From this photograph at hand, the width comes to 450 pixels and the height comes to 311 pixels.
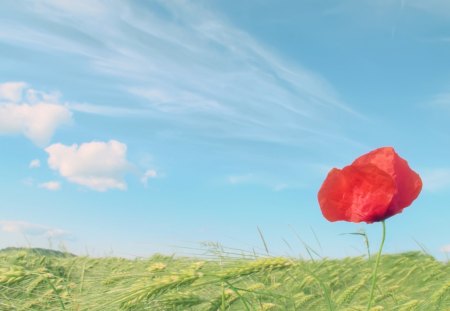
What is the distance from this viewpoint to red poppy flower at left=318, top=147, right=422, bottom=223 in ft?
6.61

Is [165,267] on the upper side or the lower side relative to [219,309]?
upper

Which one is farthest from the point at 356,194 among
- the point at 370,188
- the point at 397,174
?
the point at 397,174

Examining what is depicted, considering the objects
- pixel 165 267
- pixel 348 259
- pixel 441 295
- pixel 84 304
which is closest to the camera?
pixel 84 304

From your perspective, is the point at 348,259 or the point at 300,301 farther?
the point at 348,259

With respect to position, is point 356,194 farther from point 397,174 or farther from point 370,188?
point 397,174

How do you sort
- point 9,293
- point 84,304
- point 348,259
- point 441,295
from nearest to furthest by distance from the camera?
point 84,304
point 441,295
point 9,293
point 348,259

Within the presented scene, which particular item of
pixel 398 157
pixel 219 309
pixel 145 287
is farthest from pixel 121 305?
pixel 398 157

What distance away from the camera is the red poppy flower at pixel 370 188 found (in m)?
2.02

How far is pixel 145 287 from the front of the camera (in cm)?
235

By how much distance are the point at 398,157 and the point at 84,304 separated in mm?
1444

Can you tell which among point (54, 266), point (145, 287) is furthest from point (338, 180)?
point (54, 266)

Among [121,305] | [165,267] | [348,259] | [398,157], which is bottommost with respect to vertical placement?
[121,305]

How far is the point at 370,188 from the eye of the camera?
2.03 meters

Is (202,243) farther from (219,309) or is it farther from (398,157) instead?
(398,157)
